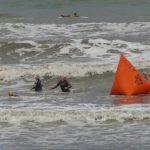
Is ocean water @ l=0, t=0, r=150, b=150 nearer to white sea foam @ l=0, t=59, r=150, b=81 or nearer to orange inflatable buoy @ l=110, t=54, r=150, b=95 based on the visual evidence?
white sea foam @ l=0, t=59, r=150, b=81

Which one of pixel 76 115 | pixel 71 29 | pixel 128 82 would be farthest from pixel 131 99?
pixel 71 29

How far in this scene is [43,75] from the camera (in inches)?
1062

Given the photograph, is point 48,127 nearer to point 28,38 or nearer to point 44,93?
point 44,93

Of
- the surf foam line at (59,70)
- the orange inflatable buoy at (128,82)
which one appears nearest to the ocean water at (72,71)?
the surf foam line at (59,70)

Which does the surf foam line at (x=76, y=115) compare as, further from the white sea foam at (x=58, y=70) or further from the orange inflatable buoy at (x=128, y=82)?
the white sea foam at (x=58, y=70)

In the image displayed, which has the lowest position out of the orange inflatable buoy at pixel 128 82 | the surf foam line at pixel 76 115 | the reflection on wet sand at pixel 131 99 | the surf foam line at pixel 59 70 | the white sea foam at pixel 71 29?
the surf foam line at pixel 76 115

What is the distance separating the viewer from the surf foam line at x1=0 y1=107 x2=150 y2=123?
663 inches

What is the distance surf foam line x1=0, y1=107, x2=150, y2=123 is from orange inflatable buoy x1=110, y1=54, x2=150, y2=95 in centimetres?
345

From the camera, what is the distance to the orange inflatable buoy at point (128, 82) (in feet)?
69.0

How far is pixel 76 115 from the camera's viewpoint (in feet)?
56.2

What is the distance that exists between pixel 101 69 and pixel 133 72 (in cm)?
595

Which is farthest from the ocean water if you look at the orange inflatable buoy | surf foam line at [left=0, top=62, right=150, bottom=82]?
the orange inflatable buoy

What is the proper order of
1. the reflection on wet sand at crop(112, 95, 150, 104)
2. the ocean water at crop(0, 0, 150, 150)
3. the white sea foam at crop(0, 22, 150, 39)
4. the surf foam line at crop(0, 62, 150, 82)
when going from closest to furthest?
the ocean water at crop(0, 0, 150, 150), the reflection on wet sand at crop(112, 95, 150, 104), the surf foam line at crop(0, 62, 150, 82), the white sea foam at crop(0, 22, 150, 39)

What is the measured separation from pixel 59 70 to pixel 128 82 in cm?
683
